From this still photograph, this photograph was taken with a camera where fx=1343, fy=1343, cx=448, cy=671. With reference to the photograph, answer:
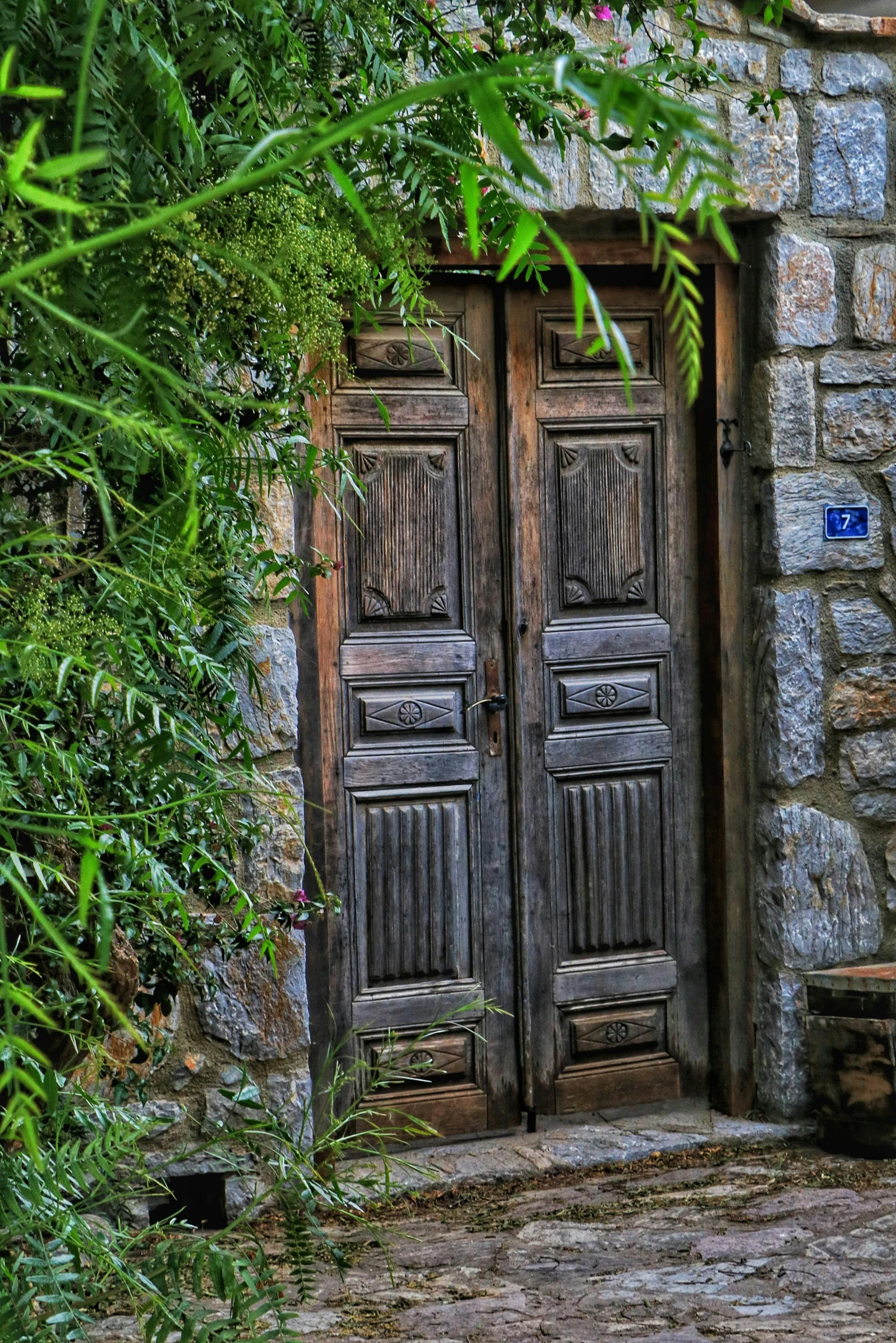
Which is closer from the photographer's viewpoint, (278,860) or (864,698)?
(278,860)

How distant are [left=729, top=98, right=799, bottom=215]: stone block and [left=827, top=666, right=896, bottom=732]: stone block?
127cm

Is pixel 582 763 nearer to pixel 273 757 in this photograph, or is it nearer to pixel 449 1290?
pixel 273 757

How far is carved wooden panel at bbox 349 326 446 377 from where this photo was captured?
3434 millimetres

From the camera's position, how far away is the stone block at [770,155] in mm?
3490

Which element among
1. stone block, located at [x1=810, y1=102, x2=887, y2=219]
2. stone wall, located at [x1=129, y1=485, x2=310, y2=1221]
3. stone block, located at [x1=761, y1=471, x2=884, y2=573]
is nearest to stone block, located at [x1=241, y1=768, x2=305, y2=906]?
stone wall, located at [x1=129, y1=485, x2=310, y2=1221]

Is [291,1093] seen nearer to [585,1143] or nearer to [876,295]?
[585,1143]

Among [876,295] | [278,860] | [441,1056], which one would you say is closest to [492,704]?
[278,860]

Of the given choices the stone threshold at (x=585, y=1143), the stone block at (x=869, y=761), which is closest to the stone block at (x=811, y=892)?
the stone block at (x=869, y=761)

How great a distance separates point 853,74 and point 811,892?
2.22 metres

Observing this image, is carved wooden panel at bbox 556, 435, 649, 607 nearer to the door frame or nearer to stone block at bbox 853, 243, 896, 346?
the door frame

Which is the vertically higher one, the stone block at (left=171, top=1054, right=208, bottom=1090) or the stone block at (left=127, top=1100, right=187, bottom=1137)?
the stone block at (left=171, top=1054, right=208, bottom=1090)

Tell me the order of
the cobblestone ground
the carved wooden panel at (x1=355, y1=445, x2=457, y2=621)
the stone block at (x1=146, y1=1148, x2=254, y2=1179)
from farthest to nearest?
the carved wooden panel at (x1=355, y1=445, x2=457, y2=621), the stone block at (x1=146, y1=1148, x2=254, y2=1179), the cobblestone ground

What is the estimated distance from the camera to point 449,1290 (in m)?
2.65

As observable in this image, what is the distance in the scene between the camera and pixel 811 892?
3.66 metres
